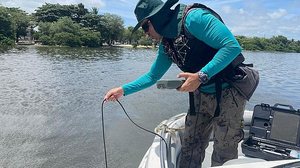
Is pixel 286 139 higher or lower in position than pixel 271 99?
higher

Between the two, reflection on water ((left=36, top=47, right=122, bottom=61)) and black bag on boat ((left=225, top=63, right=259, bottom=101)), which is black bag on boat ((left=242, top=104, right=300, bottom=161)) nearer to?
black bag on boat ((left=225, top=63, right=259, bottom=101))

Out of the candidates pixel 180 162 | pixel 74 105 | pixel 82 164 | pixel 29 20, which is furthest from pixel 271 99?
pixel 29 20

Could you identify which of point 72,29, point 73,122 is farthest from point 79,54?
point 73,122

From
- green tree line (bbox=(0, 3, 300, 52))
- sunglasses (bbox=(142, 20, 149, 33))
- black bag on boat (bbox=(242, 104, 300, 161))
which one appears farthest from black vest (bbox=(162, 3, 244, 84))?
green tree line (bbox=(0, 3, 300, 52))

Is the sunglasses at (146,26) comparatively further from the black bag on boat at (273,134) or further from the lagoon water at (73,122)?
the lagoon water at (73,122)

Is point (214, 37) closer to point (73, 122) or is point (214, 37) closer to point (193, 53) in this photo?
point (193, 53)

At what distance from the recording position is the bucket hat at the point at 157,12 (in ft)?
6.00

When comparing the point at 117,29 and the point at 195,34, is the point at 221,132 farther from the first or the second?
the point at 117,29

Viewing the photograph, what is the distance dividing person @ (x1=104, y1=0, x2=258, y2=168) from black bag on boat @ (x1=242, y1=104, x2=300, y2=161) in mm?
523

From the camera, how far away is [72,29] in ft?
155

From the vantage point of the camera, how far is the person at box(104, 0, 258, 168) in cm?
173

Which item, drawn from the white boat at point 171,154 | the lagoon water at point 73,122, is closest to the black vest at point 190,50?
the white boat at point 171,154

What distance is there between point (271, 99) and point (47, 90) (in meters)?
6.07

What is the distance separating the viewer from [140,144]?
4.65m
